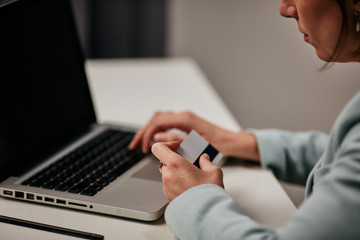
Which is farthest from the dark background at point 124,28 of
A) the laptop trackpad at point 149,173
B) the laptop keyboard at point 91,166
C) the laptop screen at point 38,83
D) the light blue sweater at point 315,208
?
the light blue sweater at point 315,208

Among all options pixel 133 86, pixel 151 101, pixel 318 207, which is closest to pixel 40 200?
pixel 318 207

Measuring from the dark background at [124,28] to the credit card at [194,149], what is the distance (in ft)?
5.63

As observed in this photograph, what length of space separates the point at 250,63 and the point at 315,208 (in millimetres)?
1750

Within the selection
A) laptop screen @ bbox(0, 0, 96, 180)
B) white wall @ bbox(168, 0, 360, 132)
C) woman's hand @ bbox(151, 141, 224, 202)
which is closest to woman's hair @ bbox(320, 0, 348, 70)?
woman's hand @ bbox(151, 141, 224, 202)

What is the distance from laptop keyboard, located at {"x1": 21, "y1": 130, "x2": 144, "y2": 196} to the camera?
0.75 metres

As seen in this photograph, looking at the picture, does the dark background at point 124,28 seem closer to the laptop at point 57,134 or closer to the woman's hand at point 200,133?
the laptop at point 57,134

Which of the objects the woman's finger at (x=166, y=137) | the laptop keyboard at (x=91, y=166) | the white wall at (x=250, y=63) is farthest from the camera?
the white wall at (x=250, y=63)

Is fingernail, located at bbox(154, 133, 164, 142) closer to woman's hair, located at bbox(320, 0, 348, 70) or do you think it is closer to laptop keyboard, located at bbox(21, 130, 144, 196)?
laptop keyboard, located at bbox(21, 130, 144, 196)

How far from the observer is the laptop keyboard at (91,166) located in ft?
2.46

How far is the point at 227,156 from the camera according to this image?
0.95m

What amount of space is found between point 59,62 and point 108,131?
0.18m

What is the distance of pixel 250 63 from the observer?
221 cm

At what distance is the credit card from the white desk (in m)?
0.09

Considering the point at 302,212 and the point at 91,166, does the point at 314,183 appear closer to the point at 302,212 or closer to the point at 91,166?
the point at 302,212
